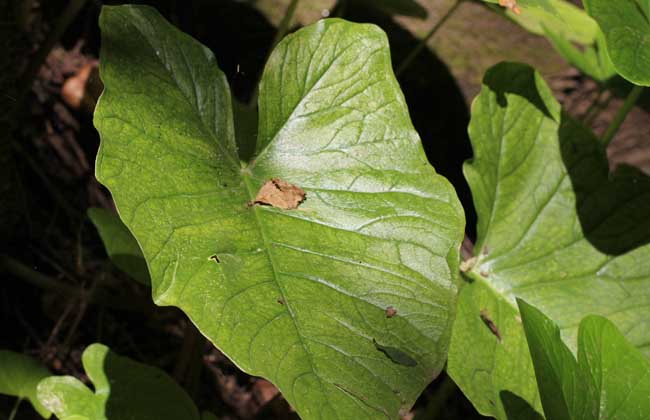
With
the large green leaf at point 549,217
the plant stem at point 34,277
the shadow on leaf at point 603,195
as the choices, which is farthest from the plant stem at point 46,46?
the shadow on leaf at point 603,195

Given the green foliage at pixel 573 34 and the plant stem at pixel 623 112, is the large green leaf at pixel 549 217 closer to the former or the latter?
the plant stem at pixel 623 112

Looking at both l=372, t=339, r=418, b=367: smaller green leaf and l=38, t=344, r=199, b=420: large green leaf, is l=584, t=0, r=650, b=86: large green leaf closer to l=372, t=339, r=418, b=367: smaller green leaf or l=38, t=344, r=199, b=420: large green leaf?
l=372, t=339, r=418, b=367: smaller green leaf

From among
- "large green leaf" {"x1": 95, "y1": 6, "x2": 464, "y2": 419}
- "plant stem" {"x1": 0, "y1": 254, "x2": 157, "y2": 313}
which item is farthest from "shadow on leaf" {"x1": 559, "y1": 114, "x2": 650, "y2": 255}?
"plant stem" {"x1": 0, "y1": 254, "x2": 157, "y2": 313}

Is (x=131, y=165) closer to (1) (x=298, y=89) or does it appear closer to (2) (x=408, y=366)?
(1) (x=298, y=89)

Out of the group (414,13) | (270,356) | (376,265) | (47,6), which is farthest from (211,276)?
(47,6)

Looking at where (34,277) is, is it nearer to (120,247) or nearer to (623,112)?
(120,247)

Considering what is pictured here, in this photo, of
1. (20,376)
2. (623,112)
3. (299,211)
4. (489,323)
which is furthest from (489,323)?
(20,376)

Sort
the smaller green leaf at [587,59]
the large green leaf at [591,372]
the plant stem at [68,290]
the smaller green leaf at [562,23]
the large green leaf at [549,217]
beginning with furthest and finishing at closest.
A: the smaller green leaf at [562,23]
the smaller green leaf at [587,59]
the plant stem at [68,290]
the large green leaf at [549,217]
the large green leaf at [591,372]
